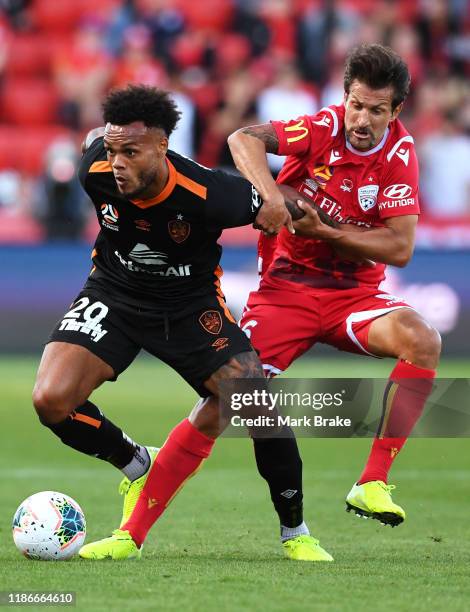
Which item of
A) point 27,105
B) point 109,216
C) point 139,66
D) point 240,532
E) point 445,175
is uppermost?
point 139,66

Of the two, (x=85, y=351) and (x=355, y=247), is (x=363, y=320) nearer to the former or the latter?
(x=355, y=247)

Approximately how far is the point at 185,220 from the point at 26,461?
3.84m

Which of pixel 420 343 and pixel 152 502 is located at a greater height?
pixel 420 343

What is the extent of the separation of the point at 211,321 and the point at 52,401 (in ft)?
2.86

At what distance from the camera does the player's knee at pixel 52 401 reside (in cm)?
568

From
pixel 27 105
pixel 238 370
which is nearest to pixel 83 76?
pixel 27 105

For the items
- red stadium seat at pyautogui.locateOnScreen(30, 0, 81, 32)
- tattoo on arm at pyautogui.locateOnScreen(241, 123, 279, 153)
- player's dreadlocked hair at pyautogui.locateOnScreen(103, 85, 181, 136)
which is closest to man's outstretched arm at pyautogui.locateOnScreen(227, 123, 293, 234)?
tattoo on arm at pyautogui.locateOnScreen(241, 123, 279, 153)

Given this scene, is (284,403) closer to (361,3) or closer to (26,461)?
(26,461)

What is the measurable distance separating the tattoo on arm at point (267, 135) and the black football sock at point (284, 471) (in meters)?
1.45

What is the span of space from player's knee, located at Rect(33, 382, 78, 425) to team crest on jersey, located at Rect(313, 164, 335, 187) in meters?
1.82

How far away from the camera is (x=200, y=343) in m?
5.93

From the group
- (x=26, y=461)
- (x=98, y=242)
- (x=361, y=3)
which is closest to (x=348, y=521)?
(x=98, y=242)

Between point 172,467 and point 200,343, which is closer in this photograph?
point 200,343

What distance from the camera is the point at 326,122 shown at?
6.54 meters
